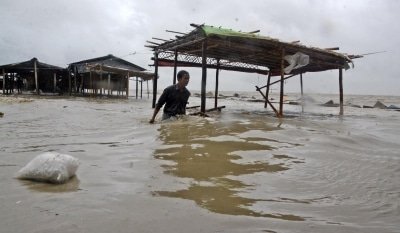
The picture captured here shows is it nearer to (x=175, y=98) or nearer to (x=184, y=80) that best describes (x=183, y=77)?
(x=184, y=80)

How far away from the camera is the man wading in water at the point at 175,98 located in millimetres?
7535

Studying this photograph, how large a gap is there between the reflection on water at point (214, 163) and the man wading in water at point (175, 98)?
78 cm

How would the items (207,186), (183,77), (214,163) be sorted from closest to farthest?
(207,186)
(214,163)
(183,77)

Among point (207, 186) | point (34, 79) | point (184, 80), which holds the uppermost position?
point (34, 79)

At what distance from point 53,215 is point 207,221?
1.07m

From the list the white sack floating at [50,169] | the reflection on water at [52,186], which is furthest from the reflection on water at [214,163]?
the white sack floating at [50,169]

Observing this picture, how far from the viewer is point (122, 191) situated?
304 centimetres

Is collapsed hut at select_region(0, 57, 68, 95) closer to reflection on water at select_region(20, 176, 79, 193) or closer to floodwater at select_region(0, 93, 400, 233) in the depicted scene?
floodwater at select_region(0, 93, 400, 233)

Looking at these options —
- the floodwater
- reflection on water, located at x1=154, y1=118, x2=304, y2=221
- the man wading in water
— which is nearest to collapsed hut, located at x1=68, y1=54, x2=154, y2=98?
the man wading in water

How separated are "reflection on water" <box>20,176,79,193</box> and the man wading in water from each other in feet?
14.5

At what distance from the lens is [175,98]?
25.5 ft

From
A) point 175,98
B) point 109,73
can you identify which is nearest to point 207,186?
point 175,98

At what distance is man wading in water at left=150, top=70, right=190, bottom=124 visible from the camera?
7.54 metres

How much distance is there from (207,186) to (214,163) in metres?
0.89
